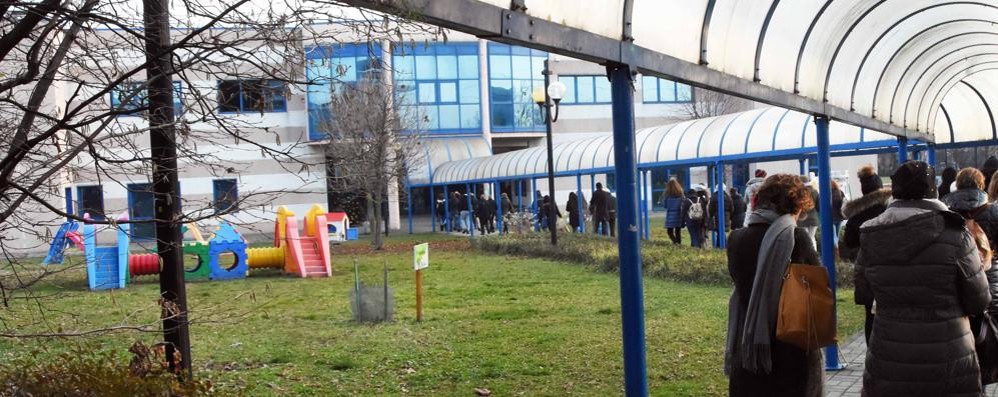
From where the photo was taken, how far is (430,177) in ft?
151

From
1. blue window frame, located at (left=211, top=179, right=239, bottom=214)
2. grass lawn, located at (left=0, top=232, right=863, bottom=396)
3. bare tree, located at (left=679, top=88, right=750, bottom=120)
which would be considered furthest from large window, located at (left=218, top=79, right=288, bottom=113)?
bare tree, located at (left=679, top=88, right=750, bottom=120)

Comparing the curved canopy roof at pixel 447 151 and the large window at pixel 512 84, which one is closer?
the curved canopy roof at pixel 447 151

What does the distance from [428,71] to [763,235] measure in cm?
4126

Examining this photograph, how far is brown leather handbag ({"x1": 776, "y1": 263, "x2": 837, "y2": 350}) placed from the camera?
473cm

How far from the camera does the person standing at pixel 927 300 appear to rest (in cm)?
480

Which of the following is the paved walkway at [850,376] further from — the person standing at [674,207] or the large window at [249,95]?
the person standing at [674,207]

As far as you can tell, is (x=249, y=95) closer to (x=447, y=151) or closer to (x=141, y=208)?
(x=141, y=208)

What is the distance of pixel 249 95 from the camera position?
4746mm

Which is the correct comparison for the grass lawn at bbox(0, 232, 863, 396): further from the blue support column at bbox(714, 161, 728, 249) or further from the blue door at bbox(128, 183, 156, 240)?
the blue support column at bbox(714, 161, 728, 249)

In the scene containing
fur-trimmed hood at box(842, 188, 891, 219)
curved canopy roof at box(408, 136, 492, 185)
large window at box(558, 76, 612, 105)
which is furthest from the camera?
large window at box(558, 76, 612, 105)

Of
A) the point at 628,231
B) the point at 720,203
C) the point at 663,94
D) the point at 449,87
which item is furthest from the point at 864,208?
the point at 663,94

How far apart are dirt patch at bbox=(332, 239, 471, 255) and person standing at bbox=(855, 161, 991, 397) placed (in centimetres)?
2433

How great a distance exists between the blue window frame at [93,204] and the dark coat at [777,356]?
313 cm

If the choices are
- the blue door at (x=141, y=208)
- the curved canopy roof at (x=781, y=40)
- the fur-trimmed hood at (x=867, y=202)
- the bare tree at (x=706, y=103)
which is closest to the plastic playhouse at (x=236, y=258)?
the curved canopy roof at (x=781, y=40)
